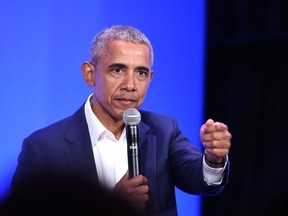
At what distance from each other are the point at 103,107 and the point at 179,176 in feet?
1.29

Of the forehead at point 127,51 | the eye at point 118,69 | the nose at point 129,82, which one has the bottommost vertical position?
the nose at point 129,82

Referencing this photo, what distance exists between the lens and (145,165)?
190 centimetres

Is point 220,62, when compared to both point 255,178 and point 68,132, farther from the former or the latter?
point 68,132

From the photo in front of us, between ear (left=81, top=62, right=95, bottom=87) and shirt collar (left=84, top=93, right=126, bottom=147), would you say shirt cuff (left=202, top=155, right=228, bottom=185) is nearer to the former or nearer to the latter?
shirt collar (left=84, top=93, right=126, bottom=147)

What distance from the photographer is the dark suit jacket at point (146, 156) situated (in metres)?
1.83

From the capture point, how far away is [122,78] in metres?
1.94

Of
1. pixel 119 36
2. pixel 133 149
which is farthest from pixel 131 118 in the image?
pixel 119 36

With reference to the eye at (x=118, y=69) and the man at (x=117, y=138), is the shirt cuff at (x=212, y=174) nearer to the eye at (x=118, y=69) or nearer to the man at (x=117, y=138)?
the man at (x=117, y=138)

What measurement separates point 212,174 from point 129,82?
0.47 meters

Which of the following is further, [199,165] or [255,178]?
[255,178]

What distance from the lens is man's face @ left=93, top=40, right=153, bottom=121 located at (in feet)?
6.27

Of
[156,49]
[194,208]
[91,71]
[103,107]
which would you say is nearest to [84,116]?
[103,107]

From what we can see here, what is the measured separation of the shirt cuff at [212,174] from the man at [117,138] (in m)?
0.09

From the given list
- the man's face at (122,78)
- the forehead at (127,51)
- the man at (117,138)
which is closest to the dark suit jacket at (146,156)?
the man at (117,138)
